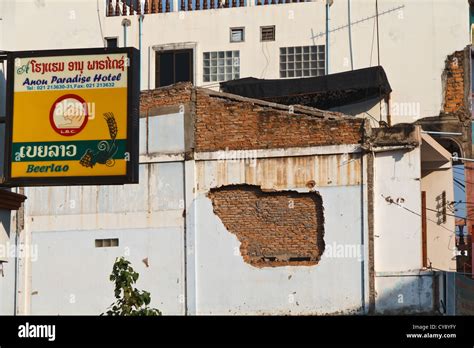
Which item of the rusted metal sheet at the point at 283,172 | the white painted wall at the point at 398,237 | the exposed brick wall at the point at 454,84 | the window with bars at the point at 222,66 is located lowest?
the white painted wall at the point at 398,237

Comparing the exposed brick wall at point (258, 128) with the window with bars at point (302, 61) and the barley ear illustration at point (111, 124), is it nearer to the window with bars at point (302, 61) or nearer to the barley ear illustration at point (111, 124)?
the window with bars at point (302, 61)

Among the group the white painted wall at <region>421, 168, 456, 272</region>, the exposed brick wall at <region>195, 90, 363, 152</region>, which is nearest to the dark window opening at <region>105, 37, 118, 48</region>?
the exposed brick wall at <region>195, 90, 363, 152</region>

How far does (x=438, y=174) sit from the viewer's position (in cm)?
3456

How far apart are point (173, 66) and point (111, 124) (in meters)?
21.2

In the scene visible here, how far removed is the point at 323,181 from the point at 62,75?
12.6 metres

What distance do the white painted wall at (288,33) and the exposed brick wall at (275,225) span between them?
26.6 ft

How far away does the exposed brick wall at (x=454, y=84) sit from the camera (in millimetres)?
37500

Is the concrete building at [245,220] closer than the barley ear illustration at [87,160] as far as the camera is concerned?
No

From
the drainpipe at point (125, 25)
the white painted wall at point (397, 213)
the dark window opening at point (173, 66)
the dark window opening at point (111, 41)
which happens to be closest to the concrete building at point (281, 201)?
the white painted wall at point (397, 213)

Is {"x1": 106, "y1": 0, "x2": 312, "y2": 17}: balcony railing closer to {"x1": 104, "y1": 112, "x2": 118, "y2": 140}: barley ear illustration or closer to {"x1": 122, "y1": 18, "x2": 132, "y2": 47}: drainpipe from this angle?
{"x1": 122, "y1": 18, "x2": 132, "y2": 47}: drainpipe

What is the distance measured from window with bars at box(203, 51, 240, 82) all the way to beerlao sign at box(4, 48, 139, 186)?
66.8 feet

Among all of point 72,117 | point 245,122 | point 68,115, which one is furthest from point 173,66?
point 68,115

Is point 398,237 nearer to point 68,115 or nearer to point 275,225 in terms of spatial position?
point 275,225
